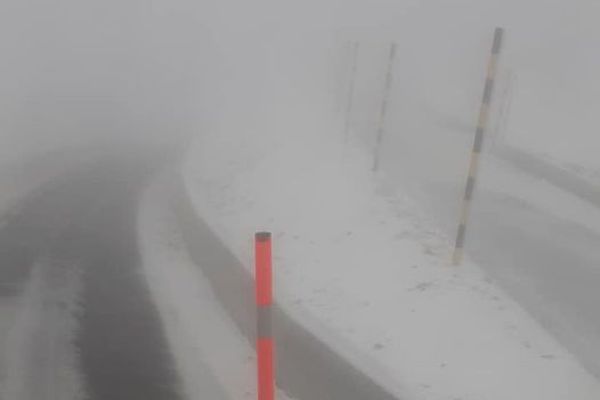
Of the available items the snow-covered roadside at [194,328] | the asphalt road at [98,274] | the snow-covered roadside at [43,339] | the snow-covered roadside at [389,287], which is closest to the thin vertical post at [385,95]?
the snow-covered roadside at [389,287]

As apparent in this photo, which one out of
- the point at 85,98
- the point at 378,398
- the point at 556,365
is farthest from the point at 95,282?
the point at 85,98

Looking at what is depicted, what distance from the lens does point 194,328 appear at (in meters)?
6.30

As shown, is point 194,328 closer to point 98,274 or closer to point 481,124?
point 98,274

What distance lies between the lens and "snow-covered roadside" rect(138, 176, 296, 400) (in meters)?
5.26

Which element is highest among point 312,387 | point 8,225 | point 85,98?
point 312,387

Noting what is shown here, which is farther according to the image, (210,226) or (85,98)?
(85,98)

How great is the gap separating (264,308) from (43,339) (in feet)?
9.22

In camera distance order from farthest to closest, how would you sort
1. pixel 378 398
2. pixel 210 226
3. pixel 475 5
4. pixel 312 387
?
pixel 475 5
pixel 210 226
pixel 312 387
pixel 378 398

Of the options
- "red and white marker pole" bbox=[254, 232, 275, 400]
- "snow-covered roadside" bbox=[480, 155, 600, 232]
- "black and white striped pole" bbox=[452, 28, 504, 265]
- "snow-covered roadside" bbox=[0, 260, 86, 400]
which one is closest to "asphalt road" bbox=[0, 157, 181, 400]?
"snow-covered roadside" bbox=[0, 260, 86, 400]

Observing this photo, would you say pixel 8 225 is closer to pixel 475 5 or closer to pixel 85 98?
pixel 85 98

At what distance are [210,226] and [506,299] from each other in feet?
12.1

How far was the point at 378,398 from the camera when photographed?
4.70 meters

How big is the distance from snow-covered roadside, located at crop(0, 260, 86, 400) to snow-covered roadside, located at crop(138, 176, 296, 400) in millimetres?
734

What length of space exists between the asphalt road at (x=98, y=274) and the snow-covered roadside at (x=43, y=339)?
4 centimetres
